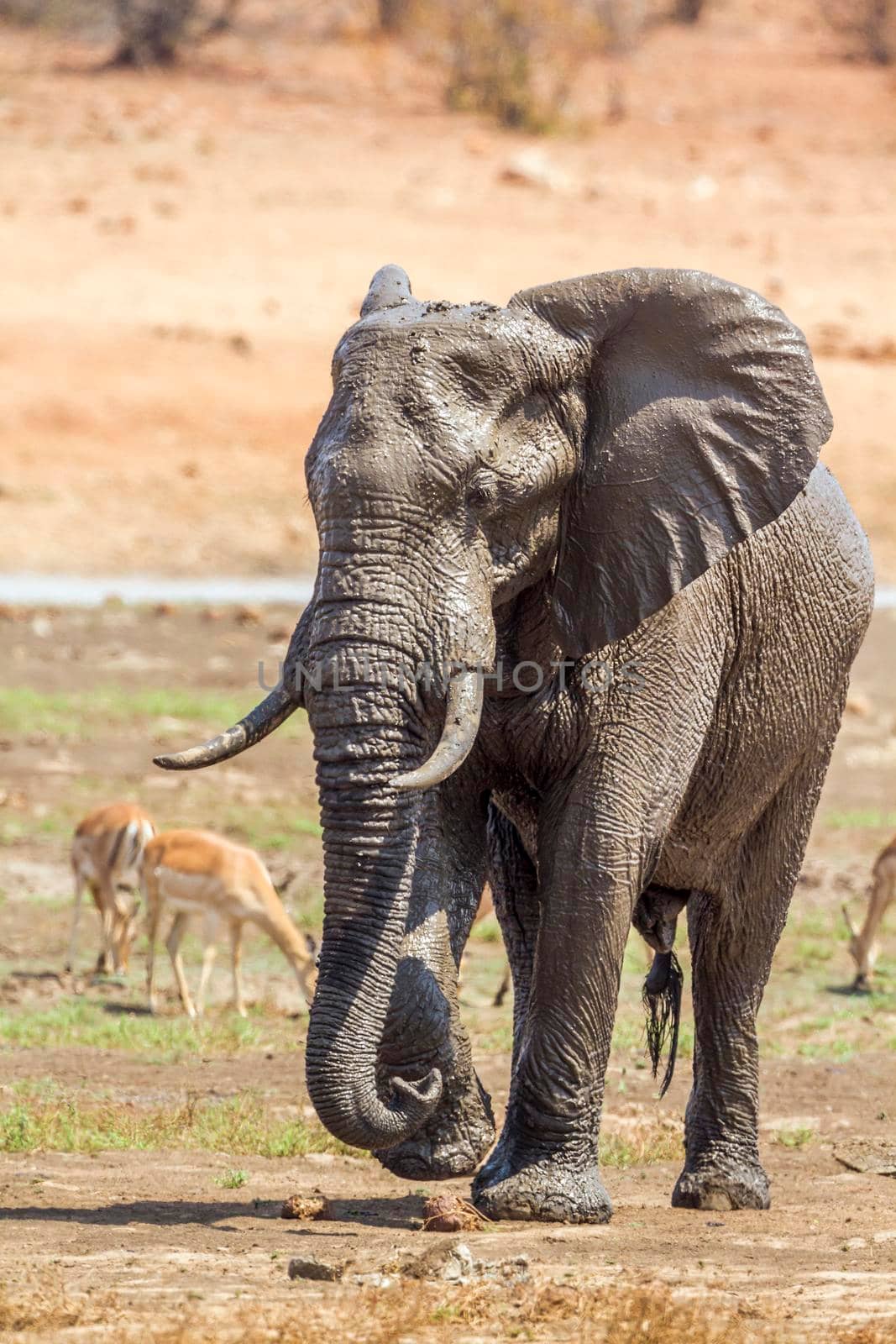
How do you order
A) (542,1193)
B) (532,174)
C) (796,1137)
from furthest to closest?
(532,174) → (796,1137) → (542,1193)

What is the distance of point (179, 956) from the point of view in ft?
35.9

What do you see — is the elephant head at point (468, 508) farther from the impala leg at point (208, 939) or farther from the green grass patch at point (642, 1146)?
the impala leg at point (208, 939)

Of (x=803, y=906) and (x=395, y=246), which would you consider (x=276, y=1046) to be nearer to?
(x=803, y=906)

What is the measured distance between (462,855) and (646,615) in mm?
851

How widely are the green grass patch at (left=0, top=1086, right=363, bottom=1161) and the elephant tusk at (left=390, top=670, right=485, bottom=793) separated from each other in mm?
2499

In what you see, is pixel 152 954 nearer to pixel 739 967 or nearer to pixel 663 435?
pixel 739 967

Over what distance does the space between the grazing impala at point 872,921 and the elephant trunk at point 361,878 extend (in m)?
5.55

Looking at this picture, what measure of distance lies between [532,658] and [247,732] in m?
0.88

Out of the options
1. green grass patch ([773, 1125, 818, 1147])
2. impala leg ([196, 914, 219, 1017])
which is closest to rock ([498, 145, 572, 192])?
impala leg ([196, 914, 219, 1017])

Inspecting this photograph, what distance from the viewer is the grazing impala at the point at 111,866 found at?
11172 mm

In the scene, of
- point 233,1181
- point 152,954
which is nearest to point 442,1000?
point 233,1181

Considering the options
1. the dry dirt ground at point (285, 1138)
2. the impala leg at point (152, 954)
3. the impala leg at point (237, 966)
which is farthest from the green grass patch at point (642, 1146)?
the impala leg at point (152, 954)

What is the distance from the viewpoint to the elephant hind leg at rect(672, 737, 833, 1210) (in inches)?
294

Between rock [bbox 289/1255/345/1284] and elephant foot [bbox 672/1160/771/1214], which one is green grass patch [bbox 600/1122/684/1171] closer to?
elephant foot [bbox 672/1160/771/1214]
